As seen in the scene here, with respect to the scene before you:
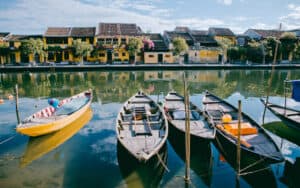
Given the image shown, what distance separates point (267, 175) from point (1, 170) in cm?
1023

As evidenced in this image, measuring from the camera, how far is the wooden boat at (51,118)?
12680 millimetres

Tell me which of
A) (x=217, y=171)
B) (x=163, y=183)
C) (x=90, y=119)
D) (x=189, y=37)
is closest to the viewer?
(x=163, y=183)

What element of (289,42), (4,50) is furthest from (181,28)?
(4,50)

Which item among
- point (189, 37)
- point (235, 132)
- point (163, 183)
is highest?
point (189, 37)

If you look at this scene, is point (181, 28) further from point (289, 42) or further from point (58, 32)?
point (58, 32)

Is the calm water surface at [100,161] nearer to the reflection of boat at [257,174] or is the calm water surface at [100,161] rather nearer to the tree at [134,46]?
the reflection of boat at [257,174]

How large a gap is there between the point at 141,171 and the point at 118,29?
4451cm

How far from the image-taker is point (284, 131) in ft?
49.3

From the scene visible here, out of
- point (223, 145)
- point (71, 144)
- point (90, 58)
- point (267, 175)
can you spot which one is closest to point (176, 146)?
point (223, 145)

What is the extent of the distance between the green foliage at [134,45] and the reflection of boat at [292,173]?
123ft

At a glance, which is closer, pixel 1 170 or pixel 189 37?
pixel 1 170

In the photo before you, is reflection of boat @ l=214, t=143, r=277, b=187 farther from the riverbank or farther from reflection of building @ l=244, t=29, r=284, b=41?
reflection of building @ l=244, t=29, r=284, b=41

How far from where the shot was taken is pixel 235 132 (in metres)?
12.0

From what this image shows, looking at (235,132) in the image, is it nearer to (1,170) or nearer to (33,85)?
(1,170)
